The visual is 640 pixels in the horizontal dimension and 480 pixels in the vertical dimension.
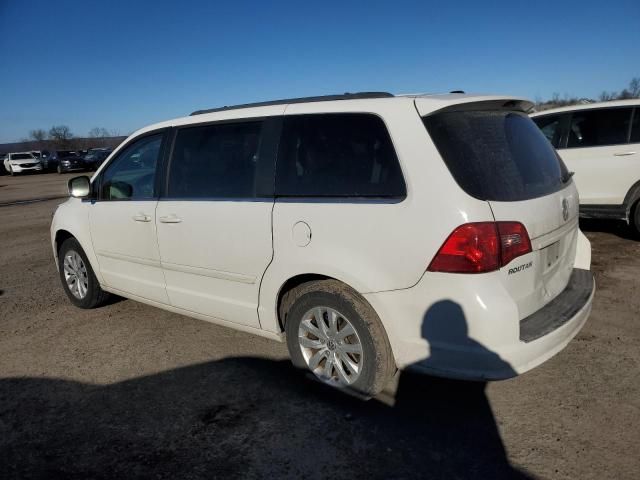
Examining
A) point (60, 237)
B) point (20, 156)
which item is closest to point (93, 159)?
point (20, 156)

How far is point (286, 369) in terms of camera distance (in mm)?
3494

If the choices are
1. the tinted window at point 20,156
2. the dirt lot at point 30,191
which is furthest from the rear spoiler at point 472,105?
the tinted window at point 20,156

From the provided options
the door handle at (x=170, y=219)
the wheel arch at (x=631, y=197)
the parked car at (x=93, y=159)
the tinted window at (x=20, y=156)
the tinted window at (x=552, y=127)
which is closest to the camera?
the door handle at (x=170, y=219)

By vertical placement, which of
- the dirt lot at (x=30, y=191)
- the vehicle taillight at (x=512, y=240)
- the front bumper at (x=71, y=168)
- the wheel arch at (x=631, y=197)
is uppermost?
the vehicle taillight at (x=512, y=240)

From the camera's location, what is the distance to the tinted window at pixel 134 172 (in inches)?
158

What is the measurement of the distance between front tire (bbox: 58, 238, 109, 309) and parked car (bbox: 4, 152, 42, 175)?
115ft

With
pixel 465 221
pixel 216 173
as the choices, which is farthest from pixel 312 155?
pixel 465 221

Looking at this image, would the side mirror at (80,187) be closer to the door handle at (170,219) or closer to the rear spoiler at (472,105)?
the door handle at (170,219)

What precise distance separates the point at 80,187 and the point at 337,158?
284cm

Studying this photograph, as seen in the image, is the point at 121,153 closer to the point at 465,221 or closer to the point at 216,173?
the point at 216,173

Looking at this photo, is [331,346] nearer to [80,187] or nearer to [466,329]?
[466,329]

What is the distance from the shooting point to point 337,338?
2.93 metres

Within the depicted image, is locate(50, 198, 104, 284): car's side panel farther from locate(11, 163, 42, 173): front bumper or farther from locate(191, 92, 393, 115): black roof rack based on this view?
locate(11, 163, 42, 173): front bumper

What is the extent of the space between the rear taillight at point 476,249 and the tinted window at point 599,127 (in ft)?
17.1
